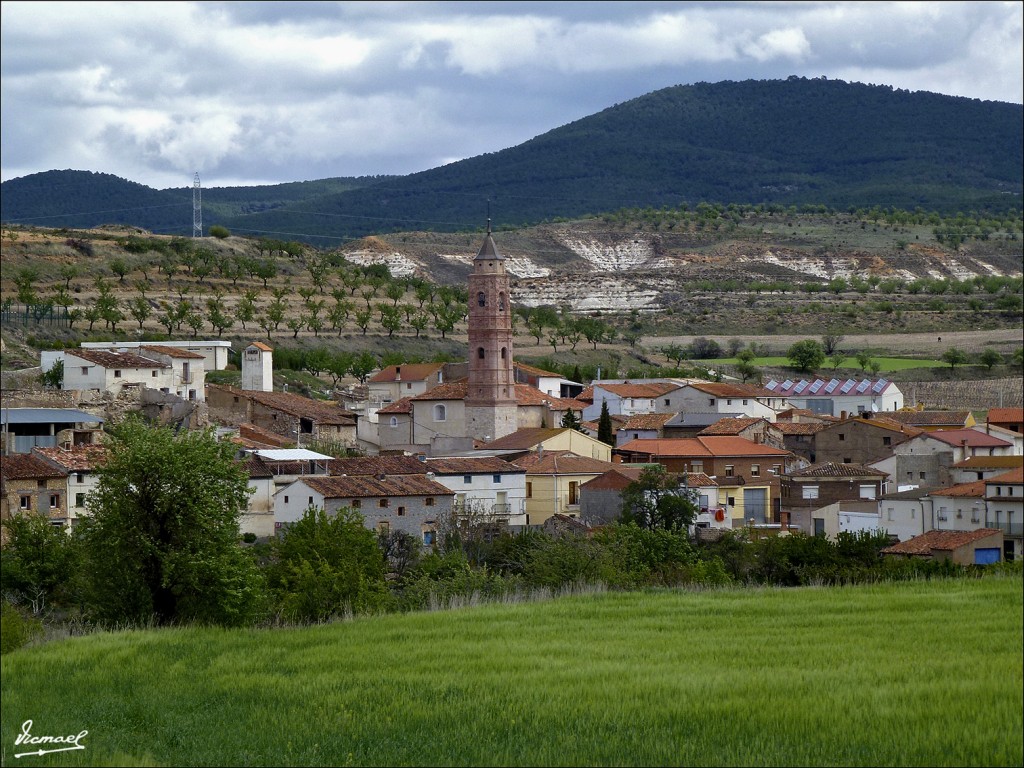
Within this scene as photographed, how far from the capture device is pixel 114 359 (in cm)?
5250

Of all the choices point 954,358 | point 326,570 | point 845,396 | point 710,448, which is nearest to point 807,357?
point 954,358

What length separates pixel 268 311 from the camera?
82500 mm

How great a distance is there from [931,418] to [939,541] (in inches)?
819

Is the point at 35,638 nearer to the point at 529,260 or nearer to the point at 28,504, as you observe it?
the point at 28,504

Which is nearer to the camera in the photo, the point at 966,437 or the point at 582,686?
the point at 582,686

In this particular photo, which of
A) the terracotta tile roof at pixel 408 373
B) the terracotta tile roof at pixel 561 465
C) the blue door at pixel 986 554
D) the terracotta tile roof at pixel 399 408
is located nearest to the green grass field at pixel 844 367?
the terracotta tile roof at pixel 408 373

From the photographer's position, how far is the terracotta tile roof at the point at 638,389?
6044cm

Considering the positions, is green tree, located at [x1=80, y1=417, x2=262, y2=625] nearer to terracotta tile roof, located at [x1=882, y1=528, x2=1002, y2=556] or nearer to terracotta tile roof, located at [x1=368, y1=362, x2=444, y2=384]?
terracotta tile roof, located at [x1=882, y1=528, x2=1002, y2=556]

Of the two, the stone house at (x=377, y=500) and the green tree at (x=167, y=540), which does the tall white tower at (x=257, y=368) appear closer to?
the stone house at (x=377, y=500)

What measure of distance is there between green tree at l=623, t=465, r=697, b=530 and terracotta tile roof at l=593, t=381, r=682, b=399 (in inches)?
835

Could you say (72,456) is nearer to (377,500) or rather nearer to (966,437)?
(377,500)

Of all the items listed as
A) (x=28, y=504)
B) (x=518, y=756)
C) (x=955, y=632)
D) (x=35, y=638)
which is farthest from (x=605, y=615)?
(x=28, y=504)

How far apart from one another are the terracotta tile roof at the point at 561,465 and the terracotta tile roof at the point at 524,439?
2.98m

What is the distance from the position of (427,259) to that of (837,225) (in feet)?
147
